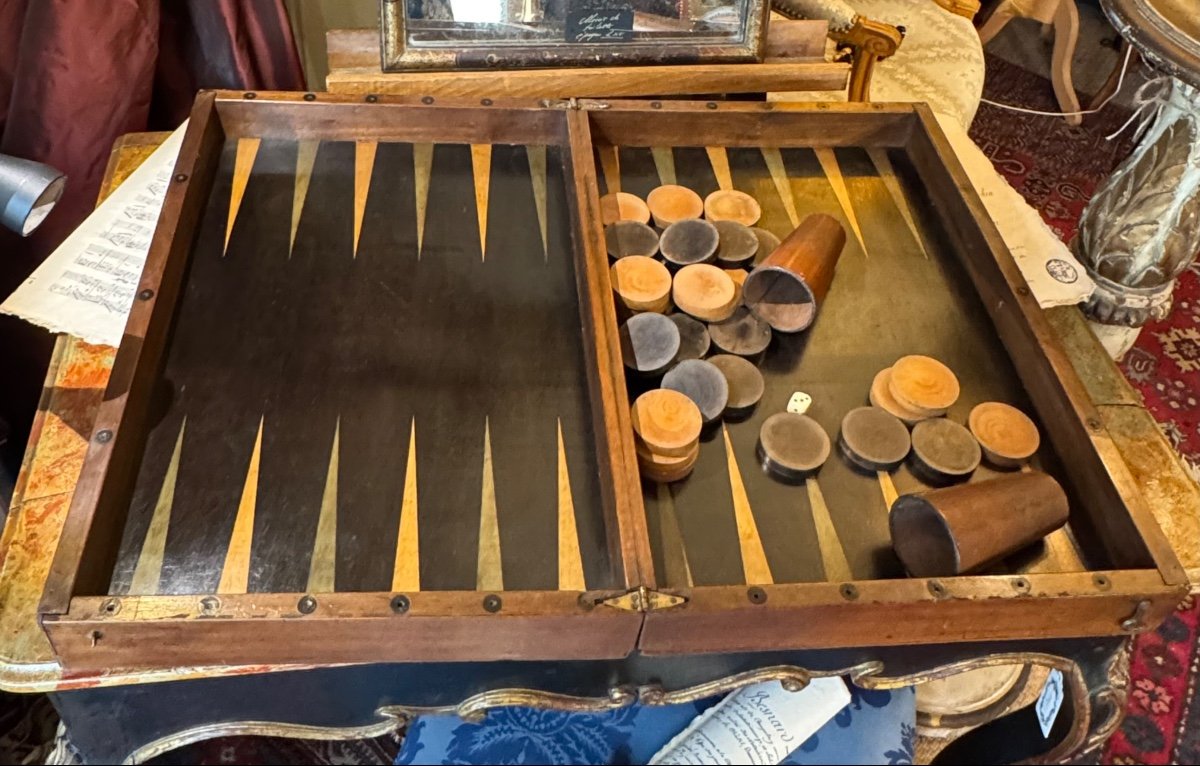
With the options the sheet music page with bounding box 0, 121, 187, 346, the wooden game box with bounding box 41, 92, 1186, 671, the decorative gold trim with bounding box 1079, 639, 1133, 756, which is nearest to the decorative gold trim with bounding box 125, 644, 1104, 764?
the decorative gold trim with bounding box 1079, 639, 1133, 756

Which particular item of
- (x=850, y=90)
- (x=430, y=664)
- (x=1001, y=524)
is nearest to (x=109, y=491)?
(x=430, y=664)

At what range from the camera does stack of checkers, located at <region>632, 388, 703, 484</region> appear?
1118mm

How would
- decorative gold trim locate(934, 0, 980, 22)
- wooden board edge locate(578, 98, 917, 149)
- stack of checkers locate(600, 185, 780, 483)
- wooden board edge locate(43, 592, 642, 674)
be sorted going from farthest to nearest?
decorative gold trim locate(934, 0, 980, 22), wooden board edge locate(578, 98, 917, 149), stack of checkers locate(600, 185, 780, 483), wooden board edge locate(43, 592, 642, 674)

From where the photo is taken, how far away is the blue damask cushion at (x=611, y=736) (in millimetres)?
1285

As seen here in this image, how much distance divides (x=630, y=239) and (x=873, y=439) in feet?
1.52

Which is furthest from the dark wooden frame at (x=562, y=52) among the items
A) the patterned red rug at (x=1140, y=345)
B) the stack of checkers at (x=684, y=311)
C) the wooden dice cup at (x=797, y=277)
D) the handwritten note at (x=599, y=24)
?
the patterned red rug at (x=1140, y=345)

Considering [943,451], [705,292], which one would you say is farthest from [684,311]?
[943,451]

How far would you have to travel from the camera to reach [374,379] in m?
1.21

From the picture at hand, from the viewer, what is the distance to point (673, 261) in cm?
138

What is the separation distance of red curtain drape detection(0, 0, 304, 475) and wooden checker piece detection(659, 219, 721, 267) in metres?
0.97

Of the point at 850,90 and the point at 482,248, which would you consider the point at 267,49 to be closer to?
the point at 482,248

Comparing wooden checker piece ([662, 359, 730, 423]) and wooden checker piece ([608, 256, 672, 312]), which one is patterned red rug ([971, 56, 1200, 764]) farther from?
wooden checker piece ([608, 256, 672, 312])

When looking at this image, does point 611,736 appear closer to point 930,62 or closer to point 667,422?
point 667,422

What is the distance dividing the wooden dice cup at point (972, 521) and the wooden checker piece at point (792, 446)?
0.38ft
